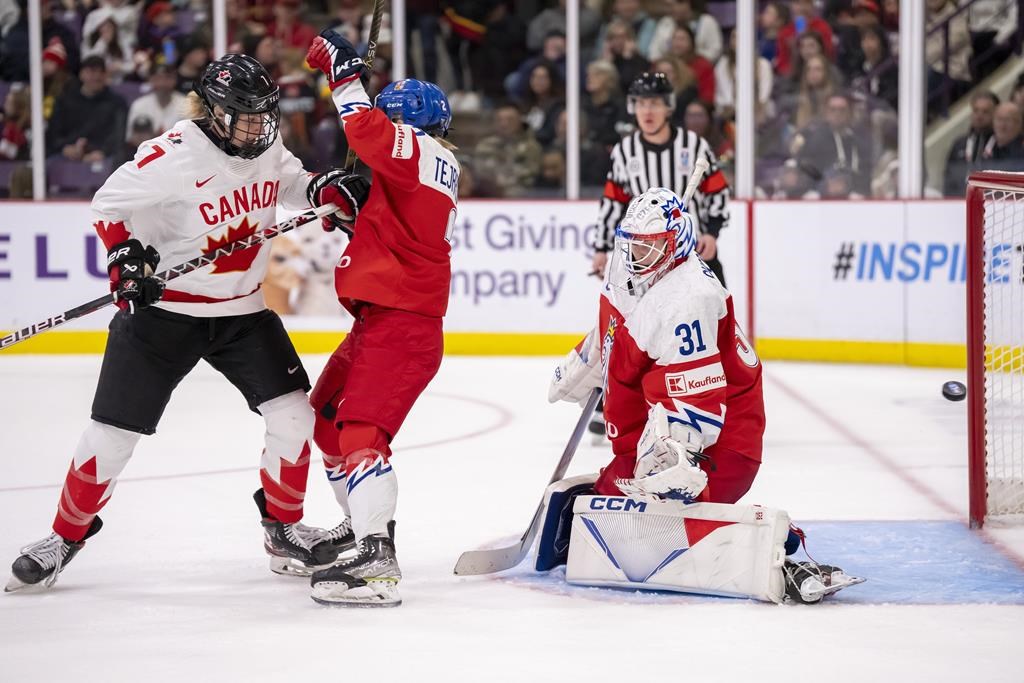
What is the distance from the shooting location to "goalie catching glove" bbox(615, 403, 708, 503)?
303 centimetres

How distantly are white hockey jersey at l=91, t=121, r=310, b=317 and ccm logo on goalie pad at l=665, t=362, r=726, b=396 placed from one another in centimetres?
99

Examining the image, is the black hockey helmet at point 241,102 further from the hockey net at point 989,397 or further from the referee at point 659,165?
the referee at point 659,165

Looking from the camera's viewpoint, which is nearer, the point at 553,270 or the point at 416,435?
the point at 416,435

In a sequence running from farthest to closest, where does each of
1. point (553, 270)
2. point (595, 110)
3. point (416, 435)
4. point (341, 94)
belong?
point (595, 110), point (553, 270), point (416, 435), point (341, 94)

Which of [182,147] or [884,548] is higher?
[182,147]

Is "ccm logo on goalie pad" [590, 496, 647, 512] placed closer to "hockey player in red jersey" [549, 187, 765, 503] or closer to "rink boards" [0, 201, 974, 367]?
"hockey player in red jersey" [549, 187, 765, 503]

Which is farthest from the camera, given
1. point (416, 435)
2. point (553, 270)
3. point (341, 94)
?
point (553, 270)

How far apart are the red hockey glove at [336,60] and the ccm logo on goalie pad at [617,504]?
3.38 feet

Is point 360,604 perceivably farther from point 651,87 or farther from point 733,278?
point 733,278

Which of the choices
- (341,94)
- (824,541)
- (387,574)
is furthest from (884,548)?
(341,94)

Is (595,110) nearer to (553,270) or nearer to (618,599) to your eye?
(553,270)

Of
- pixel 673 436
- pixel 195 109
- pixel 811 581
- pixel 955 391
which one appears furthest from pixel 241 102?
pixel 955 391

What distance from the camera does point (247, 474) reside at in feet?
15.6

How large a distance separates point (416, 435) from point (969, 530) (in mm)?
2265
